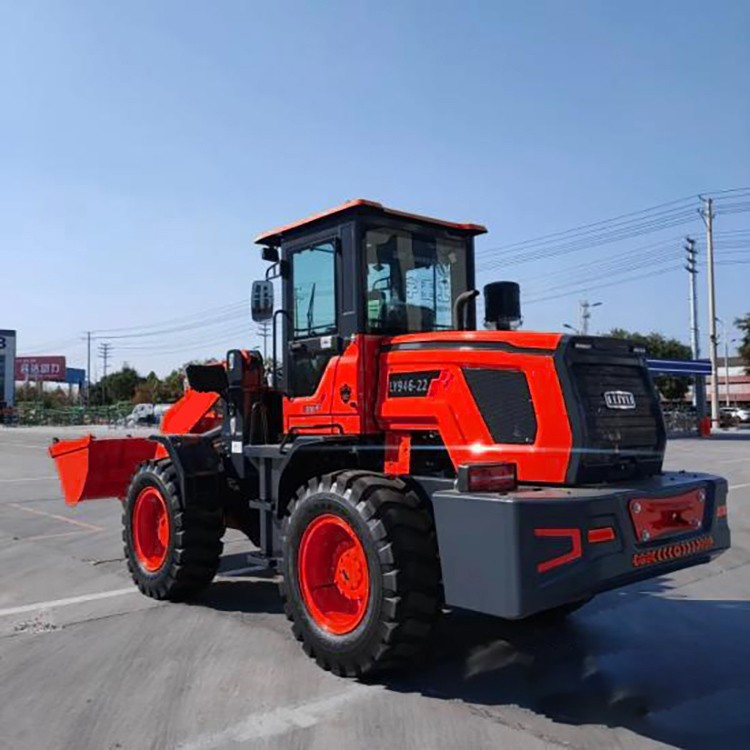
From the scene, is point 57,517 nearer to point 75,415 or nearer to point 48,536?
point 48,536

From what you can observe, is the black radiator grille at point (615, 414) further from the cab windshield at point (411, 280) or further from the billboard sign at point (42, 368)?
the billboard sign at point (42, 368)

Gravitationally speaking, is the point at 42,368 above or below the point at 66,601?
above

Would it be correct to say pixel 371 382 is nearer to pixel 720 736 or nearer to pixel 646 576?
pixel 646 576

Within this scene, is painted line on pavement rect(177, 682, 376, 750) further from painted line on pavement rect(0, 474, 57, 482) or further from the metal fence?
the metal fence

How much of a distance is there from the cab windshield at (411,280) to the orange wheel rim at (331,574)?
4.89 feet

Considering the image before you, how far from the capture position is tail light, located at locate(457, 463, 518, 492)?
14.4ft

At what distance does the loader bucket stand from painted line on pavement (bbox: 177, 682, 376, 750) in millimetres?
4066

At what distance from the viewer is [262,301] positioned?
20.0ft

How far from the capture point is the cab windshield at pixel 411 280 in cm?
580

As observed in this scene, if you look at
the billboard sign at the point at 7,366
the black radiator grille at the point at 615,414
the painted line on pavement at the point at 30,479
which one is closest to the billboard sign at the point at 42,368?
the billboard sign at the point at 7,366

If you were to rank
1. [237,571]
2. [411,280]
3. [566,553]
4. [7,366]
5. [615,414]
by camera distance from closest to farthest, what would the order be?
[566,553]
[615,414]
[411,280]
[237,571]
[7,366]

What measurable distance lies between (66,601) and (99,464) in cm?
155

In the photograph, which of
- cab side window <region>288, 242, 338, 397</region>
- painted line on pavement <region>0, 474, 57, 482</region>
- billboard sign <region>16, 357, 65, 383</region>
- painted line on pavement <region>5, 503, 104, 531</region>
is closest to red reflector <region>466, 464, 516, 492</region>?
cab side window <region>288, 242, 338, 397</region>

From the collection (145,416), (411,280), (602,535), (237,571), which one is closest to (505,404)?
(602,535)
